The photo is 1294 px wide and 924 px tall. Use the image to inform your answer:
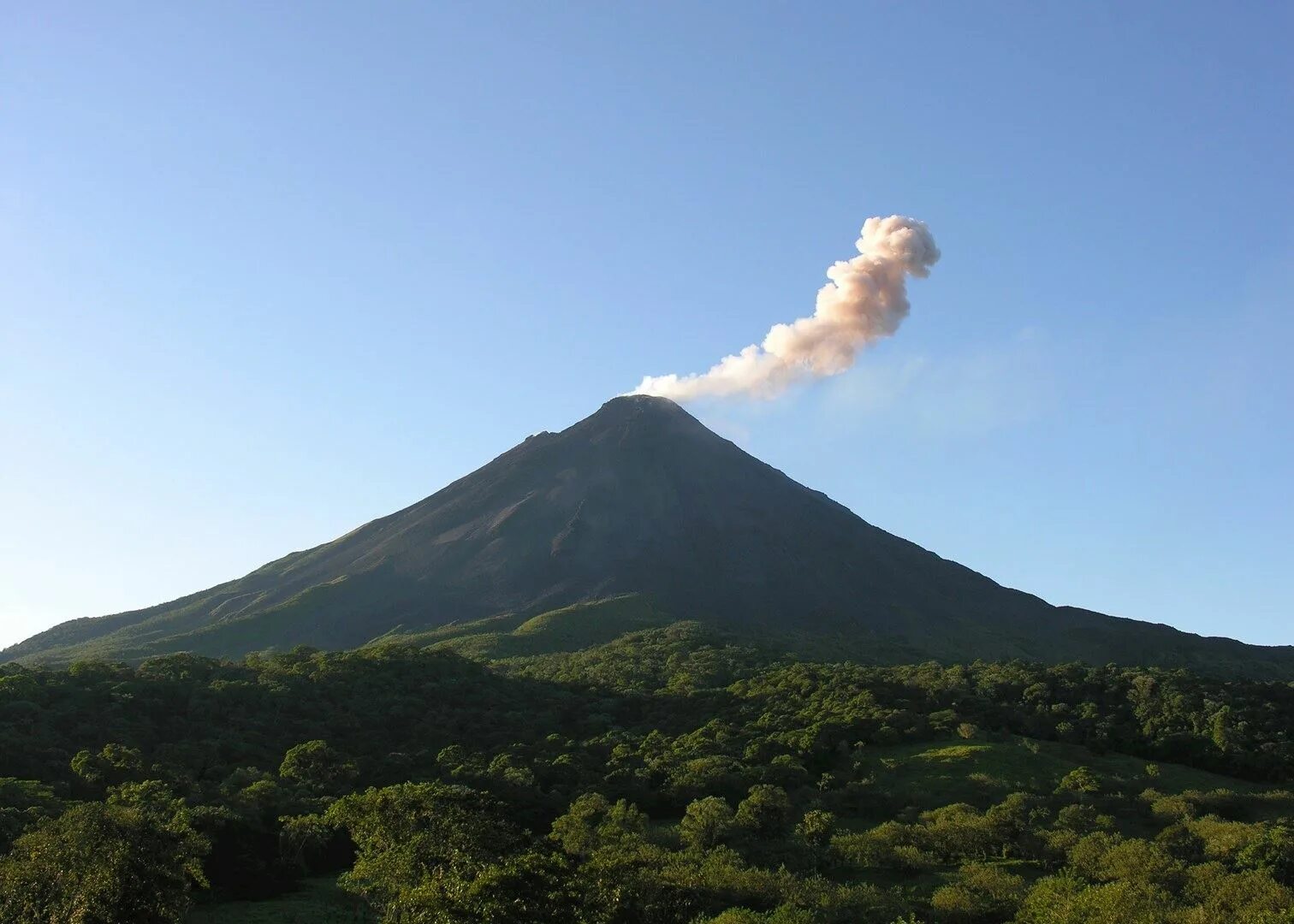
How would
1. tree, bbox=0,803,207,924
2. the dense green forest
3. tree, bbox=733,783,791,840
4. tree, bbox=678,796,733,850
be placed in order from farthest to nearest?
tree, bbox=733,783,791,840
tree, bbox=678,796,733,850
the dense green forest
tree, bbox=0,803,207,924

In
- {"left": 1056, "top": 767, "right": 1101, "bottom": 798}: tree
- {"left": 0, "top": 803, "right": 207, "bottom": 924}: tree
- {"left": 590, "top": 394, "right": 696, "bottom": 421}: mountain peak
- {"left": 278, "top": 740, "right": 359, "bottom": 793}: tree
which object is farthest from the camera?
{"left": 590, "top": 394, "right": 696, "bottom": 421}: mountain peak

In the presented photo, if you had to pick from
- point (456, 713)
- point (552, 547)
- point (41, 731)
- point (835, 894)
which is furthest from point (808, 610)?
point (835, 894)

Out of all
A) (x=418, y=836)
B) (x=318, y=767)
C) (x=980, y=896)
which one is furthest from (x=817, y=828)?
(x=318, y=767)

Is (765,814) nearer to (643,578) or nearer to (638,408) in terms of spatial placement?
(643,578)

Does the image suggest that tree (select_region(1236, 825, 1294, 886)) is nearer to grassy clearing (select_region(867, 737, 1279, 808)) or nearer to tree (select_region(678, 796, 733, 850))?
grassy clearing (select_region(867, 737, 1279, 808))

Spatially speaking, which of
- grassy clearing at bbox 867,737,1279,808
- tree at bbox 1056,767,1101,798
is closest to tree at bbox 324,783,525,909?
grassy clearing at bbox 867,737,1279,808

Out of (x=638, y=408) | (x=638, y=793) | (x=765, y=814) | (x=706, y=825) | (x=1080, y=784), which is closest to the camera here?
(x=706, y=825)

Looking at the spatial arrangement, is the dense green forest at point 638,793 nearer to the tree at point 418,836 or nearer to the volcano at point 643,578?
the tree at point 418,836
